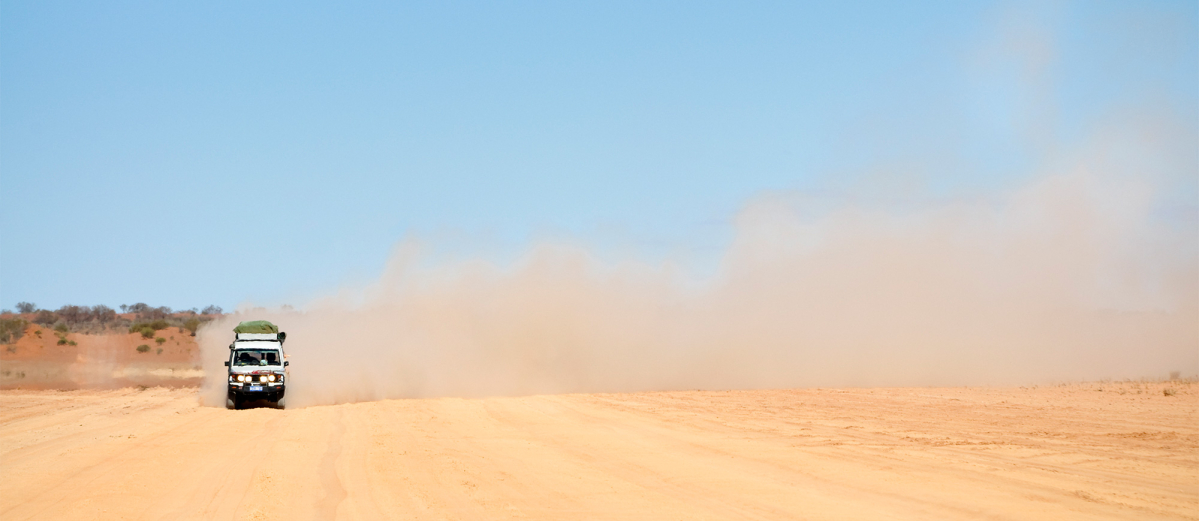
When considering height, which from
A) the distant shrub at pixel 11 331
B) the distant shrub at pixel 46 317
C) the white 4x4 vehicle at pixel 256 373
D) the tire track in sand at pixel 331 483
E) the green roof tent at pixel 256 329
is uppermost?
the distant shrub at pixel 46 317

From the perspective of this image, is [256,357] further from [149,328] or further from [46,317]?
[46,317]

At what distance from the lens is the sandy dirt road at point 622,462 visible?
1145cm

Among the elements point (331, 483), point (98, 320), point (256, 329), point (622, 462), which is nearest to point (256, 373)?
point (256, 329)

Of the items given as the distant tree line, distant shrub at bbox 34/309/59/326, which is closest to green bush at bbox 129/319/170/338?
the distant tree line

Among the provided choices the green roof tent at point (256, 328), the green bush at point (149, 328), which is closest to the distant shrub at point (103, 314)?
the green bush at point (149, 328)

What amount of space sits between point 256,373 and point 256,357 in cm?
110

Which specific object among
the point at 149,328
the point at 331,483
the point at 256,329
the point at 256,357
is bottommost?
the point at 331,483

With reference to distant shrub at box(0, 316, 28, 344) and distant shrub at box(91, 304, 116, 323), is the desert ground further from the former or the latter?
distant shrub at box(91, 304, 116, 323)

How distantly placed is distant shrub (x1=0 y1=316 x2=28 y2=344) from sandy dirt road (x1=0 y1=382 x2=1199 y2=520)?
52.1 metres

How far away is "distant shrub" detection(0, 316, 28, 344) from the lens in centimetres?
7094

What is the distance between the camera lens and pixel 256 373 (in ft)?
98.7

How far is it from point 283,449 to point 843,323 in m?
37.4

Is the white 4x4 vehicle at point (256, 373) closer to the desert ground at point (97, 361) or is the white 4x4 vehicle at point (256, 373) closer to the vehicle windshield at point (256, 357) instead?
the vehicle windshield at point (256, 357)

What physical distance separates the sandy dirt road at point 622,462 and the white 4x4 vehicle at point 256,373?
2739mm
